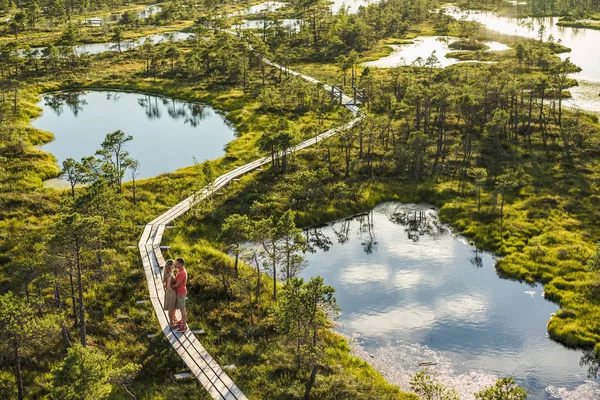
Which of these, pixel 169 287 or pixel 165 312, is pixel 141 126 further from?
pixel 169 287

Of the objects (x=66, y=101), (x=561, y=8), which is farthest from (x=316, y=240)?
(x=561, y=8)

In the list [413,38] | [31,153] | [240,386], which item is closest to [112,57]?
[31,153]

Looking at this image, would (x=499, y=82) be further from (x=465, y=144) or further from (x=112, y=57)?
(x=112, y=57)

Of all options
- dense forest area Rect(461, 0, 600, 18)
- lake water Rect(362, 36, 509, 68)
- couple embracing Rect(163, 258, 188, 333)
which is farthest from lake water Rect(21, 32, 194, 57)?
dense forest area Rect(461, 0, 600, 18)

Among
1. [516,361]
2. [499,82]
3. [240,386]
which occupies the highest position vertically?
[499,82]

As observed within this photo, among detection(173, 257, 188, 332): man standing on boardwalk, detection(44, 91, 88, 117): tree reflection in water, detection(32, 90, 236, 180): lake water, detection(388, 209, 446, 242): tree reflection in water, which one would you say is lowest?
detection(388, 209, 446, 242): tree reflection in water

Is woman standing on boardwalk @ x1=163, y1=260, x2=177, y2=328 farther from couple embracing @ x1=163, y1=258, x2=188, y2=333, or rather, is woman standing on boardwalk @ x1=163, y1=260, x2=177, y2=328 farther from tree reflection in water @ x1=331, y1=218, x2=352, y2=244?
tree reflection in water @ x1=331, y1=218, x2=352, y2=244

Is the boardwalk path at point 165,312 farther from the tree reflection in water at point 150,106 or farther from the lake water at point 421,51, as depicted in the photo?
the lake water at point 421,51
